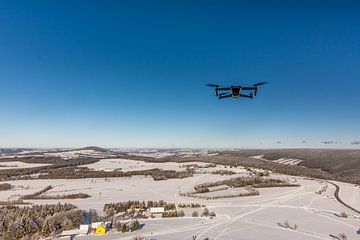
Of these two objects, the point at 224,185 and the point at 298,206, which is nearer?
the point at 298,206

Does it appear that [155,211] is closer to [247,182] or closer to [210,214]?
[210,214]

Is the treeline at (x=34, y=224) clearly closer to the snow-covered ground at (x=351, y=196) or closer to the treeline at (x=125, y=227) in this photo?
the treeline at (x=125, y=227)

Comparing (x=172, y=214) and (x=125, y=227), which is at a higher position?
(x=125, y=227)

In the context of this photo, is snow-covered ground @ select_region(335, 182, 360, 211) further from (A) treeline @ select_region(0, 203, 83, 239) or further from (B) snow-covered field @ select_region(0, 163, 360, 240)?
(A) treeline @ select_region(0, 203, 83, 239)

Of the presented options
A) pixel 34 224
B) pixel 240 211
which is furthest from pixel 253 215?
pixel 34 224

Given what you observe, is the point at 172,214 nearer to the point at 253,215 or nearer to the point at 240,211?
the point at 240,211

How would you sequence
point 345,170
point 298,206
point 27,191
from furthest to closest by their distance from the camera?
point 345,170
point 27,191
point 298,206

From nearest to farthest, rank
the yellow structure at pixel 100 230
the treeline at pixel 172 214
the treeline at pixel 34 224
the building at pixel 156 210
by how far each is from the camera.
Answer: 1. the treeline at pixel 34 224
2. the yellow structure at pixel 100 230
3. the treeline at pixel 172 214
4. the building at pixel 156 210

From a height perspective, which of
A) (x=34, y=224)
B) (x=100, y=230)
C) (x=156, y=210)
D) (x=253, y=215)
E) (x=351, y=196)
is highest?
(x=34, y=224)

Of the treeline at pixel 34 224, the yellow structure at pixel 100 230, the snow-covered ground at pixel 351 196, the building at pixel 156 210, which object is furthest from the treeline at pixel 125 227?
the snow-covered ground at pixel 351 196

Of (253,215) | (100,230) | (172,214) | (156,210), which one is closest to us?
(100,230)

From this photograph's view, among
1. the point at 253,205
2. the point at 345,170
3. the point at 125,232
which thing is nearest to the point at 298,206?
the point at 253,205
